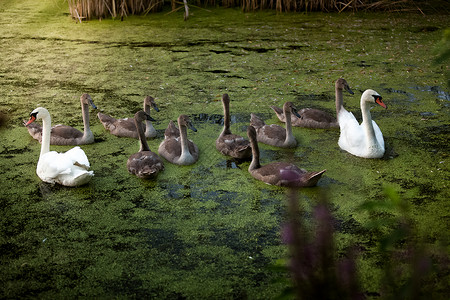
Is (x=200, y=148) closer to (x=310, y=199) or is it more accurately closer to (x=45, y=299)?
(x=310, y=199)

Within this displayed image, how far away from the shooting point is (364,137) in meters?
4.80

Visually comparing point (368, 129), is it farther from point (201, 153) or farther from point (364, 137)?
point (201, 153)

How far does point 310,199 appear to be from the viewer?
13.5 ft

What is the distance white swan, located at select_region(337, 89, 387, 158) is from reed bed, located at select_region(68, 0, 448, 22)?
17.4ft

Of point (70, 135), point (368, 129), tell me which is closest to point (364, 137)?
point (368, 129)

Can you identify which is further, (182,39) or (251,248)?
(182,39)

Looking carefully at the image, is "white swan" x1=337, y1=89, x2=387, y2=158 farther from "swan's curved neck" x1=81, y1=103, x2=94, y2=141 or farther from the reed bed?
the reed bed

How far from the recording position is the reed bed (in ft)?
31.7

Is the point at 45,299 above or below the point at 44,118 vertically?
below

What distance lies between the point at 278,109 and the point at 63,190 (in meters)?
2.40

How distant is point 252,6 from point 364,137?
239 inches

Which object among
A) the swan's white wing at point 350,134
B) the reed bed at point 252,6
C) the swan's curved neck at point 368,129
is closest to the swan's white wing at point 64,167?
the swan's white wing at point 350,134

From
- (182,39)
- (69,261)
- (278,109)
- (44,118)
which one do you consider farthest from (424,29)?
(69,261)

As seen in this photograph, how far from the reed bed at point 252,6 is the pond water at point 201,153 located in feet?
1.06
